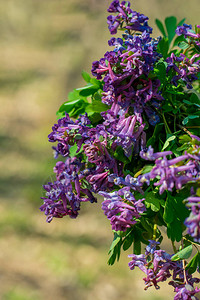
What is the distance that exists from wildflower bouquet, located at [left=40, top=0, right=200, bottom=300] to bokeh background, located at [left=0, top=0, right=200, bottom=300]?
0.79m

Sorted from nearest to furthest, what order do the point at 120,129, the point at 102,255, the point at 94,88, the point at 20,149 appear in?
the point at 120,129 → the point at 94,88 → the point at 102,255 → the point at 20,149

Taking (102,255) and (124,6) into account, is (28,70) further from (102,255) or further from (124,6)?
(124,6)

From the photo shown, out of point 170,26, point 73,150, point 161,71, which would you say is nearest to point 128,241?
point 73,150

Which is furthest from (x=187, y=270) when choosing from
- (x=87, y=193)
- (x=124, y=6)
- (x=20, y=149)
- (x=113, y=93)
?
(x=20, y=149)

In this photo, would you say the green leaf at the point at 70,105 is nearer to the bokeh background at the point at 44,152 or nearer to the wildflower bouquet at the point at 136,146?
the wildflower bouquet at the point at 136,146

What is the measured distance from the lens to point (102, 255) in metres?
2.20

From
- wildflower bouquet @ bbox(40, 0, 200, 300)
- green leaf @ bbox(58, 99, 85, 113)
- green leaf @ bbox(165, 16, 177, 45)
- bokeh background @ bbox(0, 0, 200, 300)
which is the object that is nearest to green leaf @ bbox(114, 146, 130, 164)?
wildflower bouquet @ bbox(40, 0, 200, 300)

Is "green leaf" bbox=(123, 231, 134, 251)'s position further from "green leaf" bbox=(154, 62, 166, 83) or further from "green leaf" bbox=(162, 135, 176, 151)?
"green leaf" bbox=(154, 62, 166, 83)

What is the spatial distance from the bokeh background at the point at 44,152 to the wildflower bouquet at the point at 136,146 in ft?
2.60

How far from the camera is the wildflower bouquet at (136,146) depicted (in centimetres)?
67

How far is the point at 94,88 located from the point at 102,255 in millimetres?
1529

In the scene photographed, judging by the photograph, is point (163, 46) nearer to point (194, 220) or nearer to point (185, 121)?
point (185, 121)

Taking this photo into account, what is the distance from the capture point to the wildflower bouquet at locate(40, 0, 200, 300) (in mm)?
667

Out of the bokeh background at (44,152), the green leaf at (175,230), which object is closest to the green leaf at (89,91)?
the green leaf at (175,230)
